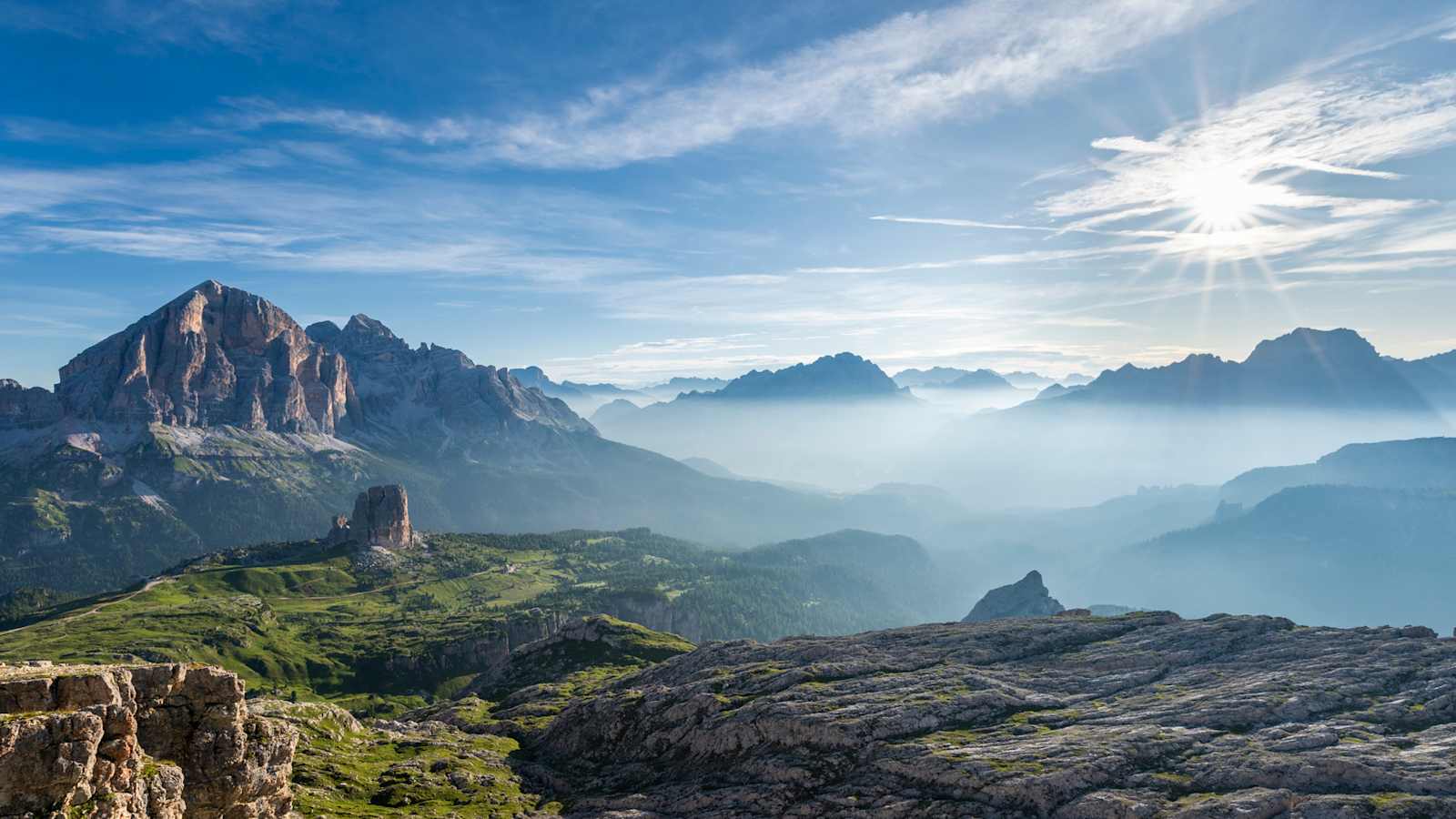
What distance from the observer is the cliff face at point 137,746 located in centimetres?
4062

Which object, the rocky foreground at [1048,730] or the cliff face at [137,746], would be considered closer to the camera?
the cliff face at [137,746]

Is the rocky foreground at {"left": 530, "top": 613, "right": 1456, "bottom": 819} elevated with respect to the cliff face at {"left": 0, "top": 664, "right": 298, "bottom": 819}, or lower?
lower

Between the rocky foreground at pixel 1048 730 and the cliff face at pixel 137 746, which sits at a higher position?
the cliff face at pixel 137 746

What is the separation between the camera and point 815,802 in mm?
82000

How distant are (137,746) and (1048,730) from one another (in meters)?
92.8

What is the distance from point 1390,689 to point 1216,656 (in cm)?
2603

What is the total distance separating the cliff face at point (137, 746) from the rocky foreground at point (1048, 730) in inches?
1741

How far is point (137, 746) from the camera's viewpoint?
48.2 meters

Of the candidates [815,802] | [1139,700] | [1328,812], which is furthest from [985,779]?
[1139,700]

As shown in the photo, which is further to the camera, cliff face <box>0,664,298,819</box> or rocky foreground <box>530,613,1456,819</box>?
rocky foreground <box>530,613,1456,819</box>

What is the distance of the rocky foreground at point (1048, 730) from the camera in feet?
229

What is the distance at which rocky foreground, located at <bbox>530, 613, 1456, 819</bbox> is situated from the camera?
229ft

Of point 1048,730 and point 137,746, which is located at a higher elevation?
point 137,746

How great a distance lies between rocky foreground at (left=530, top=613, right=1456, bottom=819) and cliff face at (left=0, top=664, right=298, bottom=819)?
44.2 meters
